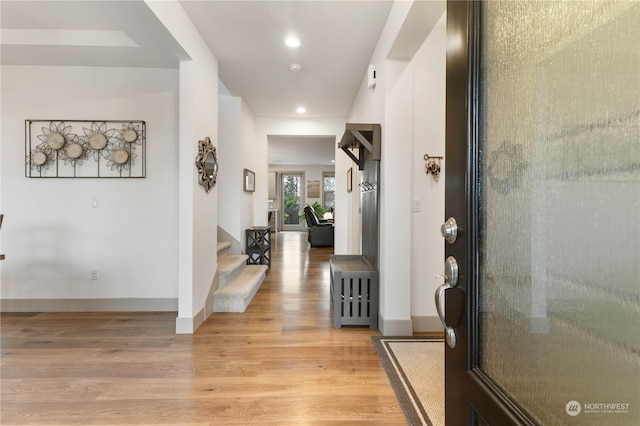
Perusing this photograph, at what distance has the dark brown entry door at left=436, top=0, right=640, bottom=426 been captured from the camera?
1.57 ft

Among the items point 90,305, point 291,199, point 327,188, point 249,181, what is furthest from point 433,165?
point 291,199

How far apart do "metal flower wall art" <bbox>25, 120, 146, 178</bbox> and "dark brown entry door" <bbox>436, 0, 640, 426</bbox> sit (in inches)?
129

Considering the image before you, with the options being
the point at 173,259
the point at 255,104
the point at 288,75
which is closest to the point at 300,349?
the point at 173,259

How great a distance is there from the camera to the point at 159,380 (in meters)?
1.93

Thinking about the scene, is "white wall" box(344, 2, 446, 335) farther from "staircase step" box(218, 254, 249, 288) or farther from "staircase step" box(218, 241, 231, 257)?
"staircase step" box(218, 241, 231, 257)

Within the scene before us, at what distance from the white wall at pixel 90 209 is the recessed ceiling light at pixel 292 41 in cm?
132

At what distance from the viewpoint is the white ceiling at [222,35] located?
2324 mm

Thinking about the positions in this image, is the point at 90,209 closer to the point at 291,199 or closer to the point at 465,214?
the point at 465,214

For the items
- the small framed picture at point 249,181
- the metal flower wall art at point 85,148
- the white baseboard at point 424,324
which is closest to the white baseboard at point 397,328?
the white baseboard at point 424,324

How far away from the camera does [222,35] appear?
272 cm

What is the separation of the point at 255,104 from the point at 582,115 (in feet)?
15.1

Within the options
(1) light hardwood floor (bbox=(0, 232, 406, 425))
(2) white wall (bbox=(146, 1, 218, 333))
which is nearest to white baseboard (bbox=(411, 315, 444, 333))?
(1) light hardwood floor (bbox=(0, 232, 406, 425))

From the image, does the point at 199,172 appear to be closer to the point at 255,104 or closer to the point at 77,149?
the point at 77,149

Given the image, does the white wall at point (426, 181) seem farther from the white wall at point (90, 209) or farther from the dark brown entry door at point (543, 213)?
the white wall at point (90, 209)
